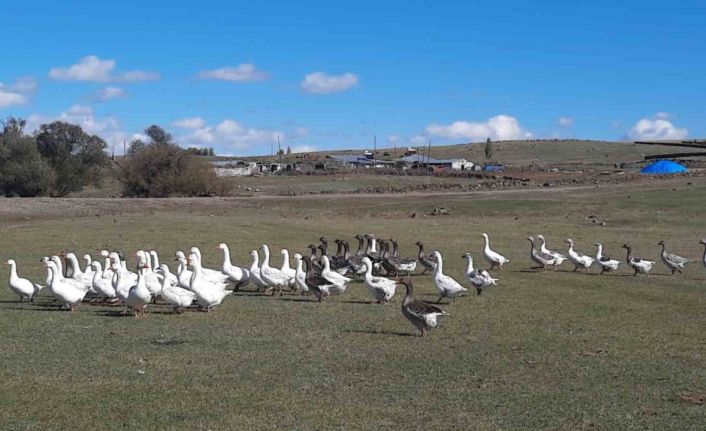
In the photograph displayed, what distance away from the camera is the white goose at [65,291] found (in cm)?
1784

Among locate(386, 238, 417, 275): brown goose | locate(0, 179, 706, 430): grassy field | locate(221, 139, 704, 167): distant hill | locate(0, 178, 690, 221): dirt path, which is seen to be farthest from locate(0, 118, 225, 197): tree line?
locate(221, 139, 704, 167): distant hill

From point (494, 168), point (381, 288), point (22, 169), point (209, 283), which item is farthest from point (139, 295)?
point (494, 168)

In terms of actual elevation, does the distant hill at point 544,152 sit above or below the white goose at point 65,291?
above

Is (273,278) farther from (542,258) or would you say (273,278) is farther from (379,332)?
(542,258)

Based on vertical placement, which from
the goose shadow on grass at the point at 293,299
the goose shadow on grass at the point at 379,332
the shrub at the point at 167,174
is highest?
the shrub at the point at 167,174

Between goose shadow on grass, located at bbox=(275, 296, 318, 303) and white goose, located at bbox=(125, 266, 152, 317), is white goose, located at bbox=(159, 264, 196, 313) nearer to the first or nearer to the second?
white goose, located at bbox=(125, 266, 152, 317)

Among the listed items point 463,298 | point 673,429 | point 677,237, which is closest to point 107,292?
point 463,298

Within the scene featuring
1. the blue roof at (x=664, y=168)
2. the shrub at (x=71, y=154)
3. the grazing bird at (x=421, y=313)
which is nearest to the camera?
the grazing bird at (x=421, y=313)

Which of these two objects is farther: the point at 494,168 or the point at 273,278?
the point at 494,168

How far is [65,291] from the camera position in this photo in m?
17.9

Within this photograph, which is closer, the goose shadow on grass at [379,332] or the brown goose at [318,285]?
the goose shadow on grass at [379,332]

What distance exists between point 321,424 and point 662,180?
65.4 m

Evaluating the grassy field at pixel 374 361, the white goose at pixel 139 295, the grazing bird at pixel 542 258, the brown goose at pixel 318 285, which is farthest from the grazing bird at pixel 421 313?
the grazing bird at pixel 542 258

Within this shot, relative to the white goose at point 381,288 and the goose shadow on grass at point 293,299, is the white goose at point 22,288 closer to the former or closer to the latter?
the goose shadow on grass at point 293,299
